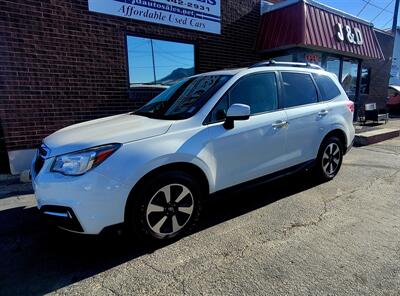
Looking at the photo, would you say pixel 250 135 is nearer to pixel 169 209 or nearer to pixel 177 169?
pixel 177 169

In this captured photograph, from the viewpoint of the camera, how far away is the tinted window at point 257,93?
364 centimetres

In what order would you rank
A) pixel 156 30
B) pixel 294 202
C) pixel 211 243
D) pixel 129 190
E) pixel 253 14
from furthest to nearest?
pixel 253 14, pixel 156 30, pixel 294 202, pixel 211 243, pixel 129 190

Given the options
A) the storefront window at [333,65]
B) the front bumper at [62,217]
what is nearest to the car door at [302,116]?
the front bumper at [62,217]

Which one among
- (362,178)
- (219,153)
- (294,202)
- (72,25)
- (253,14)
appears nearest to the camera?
(219,153)

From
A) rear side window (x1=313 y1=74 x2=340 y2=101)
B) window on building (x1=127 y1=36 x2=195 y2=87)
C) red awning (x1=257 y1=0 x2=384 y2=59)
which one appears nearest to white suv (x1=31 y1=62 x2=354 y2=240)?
rear side window (x1=313 y1=74 x2=340 y2=101)

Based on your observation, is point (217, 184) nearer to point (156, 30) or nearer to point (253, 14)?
point (156, 30)

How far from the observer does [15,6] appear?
5441 mm

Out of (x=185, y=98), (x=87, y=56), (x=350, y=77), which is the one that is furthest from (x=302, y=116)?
(x=350, y=77)

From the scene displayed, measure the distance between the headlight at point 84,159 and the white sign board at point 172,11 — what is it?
4.71 metres

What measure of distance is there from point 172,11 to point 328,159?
16.7ft

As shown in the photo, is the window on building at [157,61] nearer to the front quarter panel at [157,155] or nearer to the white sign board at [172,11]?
the white sign board at [172,11]

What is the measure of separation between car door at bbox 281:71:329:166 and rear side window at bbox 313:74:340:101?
5.3 inches

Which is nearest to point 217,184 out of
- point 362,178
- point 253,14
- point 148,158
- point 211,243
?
point 211,243

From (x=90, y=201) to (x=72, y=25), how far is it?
4.81 meters
